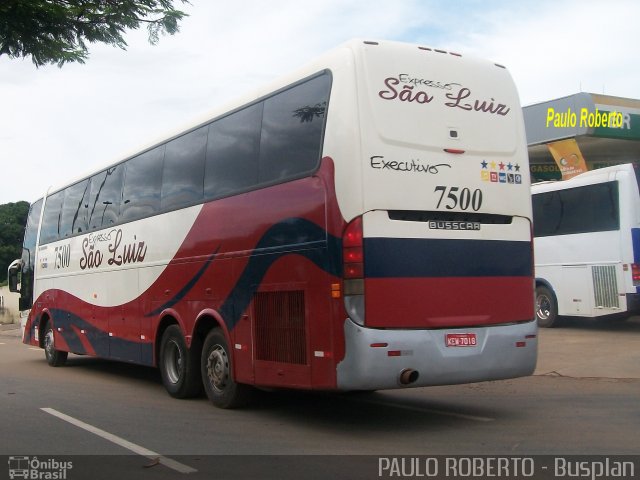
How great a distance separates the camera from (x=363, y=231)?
23.8ft

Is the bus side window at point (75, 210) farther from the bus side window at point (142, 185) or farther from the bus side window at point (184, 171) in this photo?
the bus side window at point (184, 171)

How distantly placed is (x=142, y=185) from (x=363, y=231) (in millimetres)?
5404

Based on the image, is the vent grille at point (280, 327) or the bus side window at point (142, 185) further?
the bus side window at point (142, 185)

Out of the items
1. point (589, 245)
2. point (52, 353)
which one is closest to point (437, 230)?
point (589, 245)

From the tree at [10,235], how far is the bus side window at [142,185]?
39811 mm

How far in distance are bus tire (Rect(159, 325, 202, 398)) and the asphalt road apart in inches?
7.8

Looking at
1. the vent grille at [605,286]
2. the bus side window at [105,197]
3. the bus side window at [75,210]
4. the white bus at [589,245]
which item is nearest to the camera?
the bus side window at [105,197]

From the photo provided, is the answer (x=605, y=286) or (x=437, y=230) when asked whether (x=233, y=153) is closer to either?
(x=437, y=230)

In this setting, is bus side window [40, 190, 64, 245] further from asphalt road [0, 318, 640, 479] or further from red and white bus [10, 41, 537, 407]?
red and white bus [10, 41, 537, 407]

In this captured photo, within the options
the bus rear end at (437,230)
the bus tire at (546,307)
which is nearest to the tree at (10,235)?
the bus tire at (546,307)

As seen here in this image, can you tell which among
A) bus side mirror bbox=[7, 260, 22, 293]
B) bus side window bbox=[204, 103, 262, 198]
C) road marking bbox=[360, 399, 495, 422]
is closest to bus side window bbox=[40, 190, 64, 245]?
bus side mirror bbox=[7, 260, 22, 293]

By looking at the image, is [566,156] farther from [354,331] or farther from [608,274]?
[354,331]

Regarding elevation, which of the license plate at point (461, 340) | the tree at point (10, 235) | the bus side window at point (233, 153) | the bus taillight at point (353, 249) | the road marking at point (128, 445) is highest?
the tree at point (10, 235)

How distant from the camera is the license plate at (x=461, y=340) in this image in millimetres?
7570
